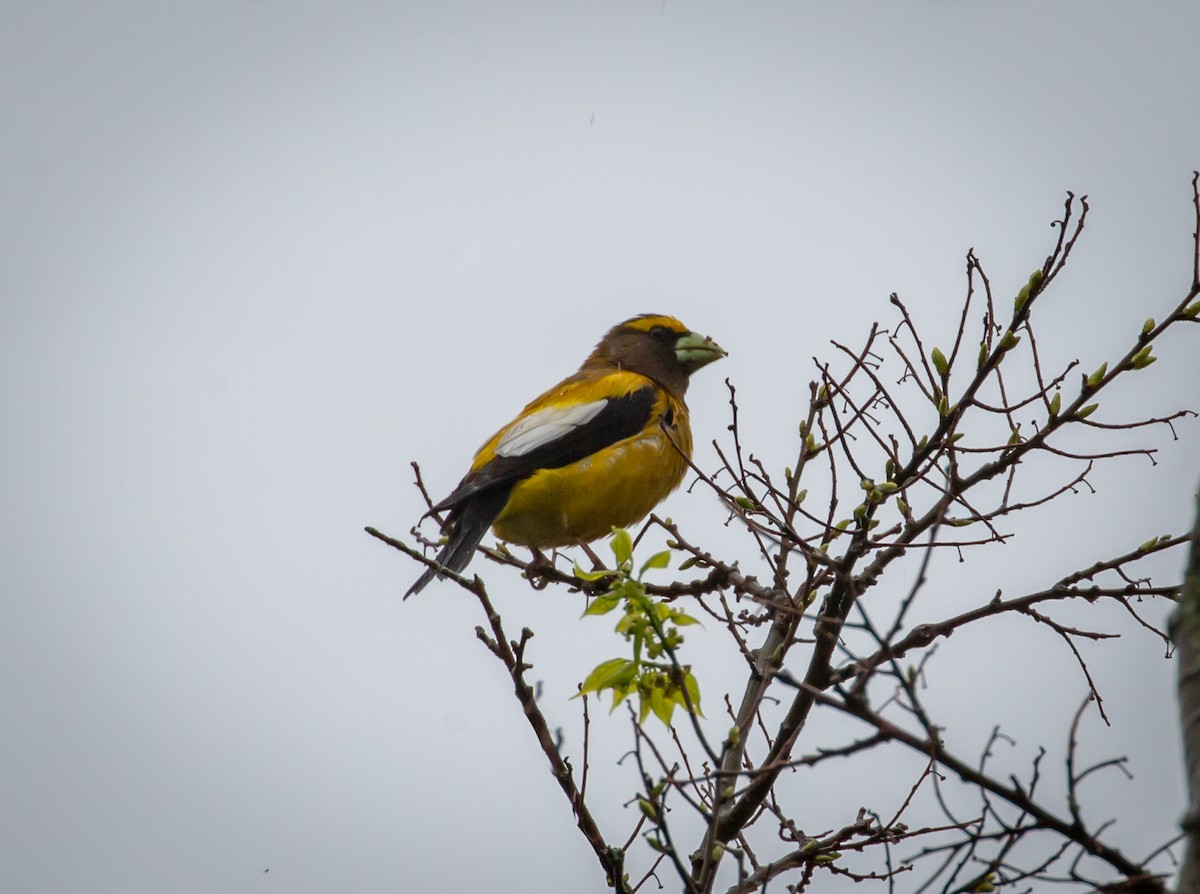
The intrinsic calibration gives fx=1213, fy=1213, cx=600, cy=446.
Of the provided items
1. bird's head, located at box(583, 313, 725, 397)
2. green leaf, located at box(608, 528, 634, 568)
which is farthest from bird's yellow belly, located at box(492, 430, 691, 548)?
green leaf, located at box(608, 528, 634, 568)

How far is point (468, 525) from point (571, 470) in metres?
0.71

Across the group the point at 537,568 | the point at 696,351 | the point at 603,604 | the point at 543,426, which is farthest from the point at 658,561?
the point at 696,351

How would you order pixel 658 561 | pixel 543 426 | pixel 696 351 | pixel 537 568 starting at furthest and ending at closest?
pixel 696 351
pixel 543 426
pixel 537 568
pixel 658 561

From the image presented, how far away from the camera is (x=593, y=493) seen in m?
6.48

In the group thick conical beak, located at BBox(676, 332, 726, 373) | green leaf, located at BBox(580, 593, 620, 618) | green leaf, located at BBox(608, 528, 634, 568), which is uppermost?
thick conical beak, located at BBox(676, 332, 726, 373)

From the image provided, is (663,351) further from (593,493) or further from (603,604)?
(603,604)

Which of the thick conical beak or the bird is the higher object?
the thick conical beak

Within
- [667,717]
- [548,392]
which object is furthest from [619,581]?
[548,392]

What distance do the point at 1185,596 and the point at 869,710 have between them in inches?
22.6

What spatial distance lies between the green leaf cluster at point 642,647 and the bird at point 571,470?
2769 millimetres

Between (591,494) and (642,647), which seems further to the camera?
(591,494)

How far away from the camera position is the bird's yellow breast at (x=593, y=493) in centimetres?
641

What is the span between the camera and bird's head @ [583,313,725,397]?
805 centimetres

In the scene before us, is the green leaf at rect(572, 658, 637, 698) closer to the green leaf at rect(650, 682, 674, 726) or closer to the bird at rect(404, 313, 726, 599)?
the green leaf at rect(650, 682, 674, 726)
